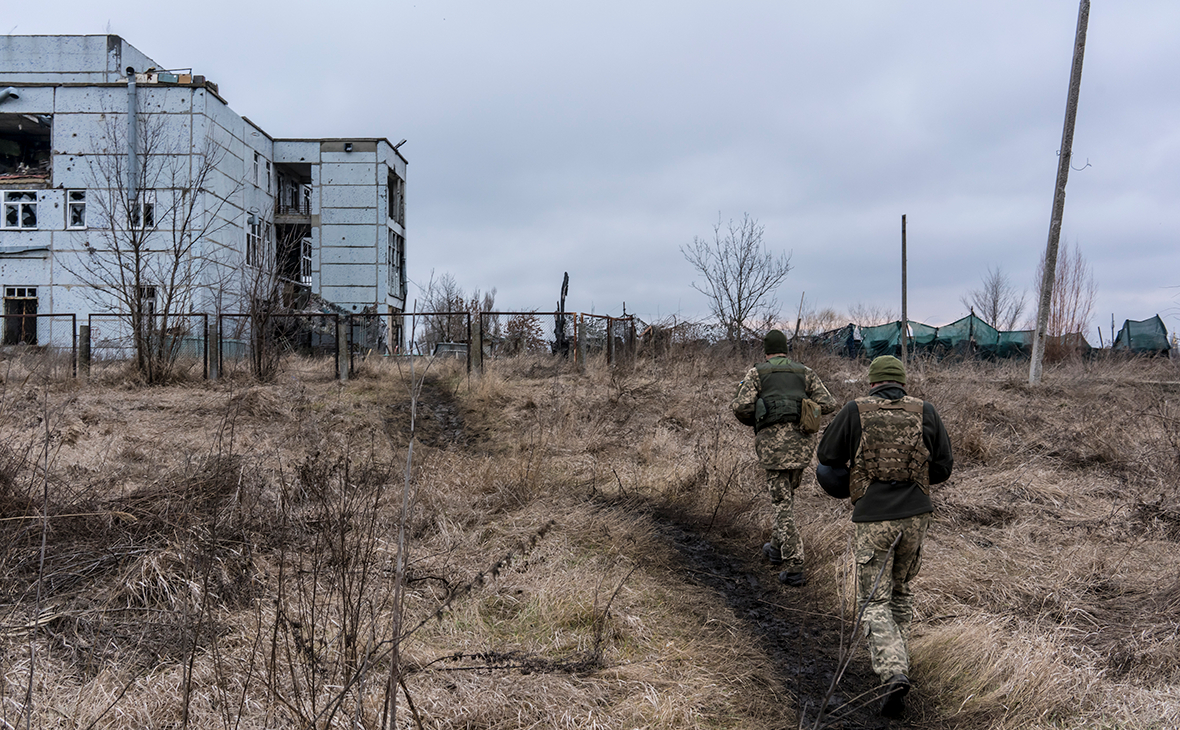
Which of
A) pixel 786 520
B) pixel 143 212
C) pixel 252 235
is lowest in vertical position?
pixel 786 520

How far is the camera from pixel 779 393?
16.7ft

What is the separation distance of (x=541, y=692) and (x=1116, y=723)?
2.47 m

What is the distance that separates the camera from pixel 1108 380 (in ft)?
45.6

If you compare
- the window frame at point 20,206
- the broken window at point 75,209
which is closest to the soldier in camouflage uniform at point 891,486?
the broken window at point 75,209

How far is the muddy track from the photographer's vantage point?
3.13 meters

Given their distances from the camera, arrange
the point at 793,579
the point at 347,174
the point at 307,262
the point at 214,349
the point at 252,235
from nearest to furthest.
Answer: the point at 793,579 < the point at 214,349 < the point at 252,235 < the point at 347,174 < the point at 307,262

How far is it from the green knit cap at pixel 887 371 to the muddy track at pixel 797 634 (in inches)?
54.4

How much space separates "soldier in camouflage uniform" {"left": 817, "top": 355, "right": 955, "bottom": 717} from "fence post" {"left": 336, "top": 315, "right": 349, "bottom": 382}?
39.2 feet

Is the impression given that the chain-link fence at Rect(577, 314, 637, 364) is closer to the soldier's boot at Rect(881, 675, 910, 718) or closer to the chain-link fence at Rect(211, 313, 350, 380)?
the chain-link fence at Rect(211, 313, 350, 380)

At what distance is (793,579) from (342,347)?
11.3 m

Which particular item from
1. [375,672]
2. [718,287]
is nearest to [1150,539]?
[375,672]

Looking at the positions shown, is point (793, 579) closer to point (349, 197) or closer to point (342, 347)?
point (342, 347)

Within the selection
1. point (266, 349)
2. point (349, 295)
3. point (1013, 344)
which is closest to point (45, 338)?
point (349, 295)

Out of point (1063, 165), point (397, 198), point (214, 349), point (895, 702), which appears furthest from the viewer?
point (397, 198)
